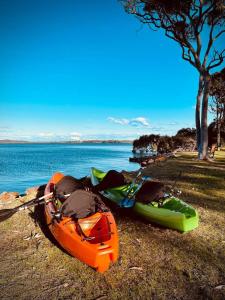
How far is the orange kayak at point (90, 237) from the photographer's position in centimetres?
497

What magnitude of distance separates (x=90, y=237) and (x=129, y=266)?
41.2 inches

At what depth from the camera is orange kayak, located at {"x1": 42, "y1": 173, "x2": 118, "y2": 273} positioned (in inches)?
196

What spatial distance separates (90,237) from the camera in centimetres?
550

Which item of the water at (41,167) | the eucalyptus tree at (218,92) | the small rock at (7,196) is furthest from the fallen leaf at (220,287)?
the eucalyptus tree at (218,92)

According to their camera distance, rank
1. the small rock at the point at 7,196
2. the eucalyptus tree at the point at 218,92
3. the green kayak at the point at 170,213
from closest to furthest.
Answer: the green kayak at the point at 170,213 → the small rock at the point at 7,196 → the eucalyptus tree at the point at 218,92

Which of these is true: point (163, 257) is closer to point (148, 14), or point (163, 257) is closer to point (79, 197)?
point (79, 197)

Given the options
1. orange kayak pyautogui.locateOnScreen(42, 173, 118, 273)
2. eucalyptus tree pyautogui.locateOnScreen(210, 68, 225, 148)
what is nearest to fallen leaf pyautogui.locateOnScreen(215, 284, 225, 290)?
orange kayak pyautogui.locateOnScreen(42, 173, 118, 273)

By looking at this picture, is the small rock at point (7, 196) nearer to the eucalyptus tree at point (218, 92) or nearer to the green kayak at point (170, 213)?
the green kayak at point (170, 213)

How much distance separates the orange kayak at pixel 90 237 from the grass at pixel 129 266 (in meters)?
0.32

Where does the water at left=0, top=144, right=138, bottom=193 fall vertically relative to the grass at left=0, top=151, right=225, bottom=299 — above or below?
below

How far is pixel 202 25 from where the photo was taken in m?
19.0

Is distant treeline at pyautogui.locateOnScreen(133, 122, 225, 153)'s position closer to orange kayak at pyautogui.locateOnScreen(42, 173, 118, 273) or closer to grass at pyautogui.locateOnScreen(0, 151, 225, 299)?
grass at pyautogui.locateOnScreen(0, 151, 225, 299)

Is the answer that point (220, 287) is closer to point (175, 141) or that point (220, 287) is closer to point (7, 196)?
point (7, 196)

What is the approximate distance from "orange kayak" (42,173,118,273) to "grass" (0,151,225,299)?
321mm
